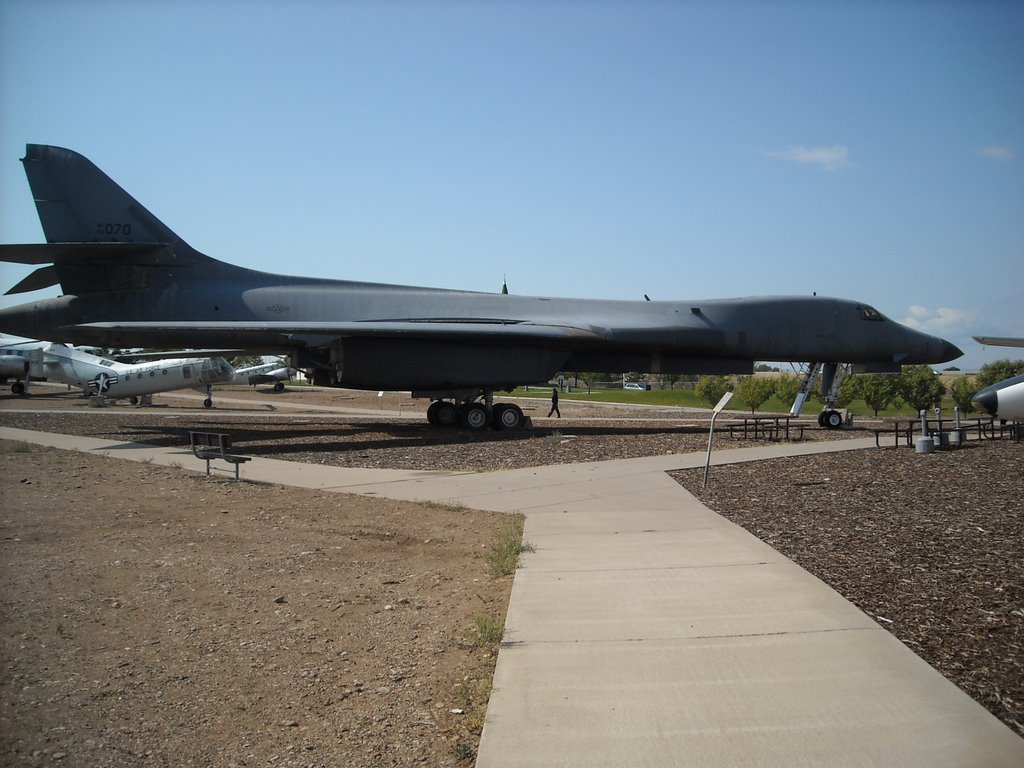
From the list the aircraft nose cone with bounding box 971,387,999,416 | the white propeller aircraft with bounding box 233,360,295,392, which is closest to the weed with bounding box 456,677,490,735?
the aircraft nose cone with bounding box 971,387,999,416

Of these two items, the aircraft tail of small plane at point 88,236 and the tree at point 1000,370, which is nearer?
the aircraft tail of small plane at point 88,236

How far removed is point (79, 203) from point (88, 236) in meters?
0.71

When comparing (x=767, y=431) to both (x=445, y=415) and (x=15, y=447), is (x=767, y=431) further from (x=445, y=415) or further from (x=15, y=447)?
(x=15, y=447)

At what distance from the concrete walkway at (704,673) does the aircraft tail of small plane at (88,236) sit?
46.0 feet

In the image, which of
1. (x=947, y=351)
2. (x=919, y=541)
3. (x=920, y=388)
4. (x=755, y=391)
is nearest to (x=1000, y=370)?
(x=920, y=388)

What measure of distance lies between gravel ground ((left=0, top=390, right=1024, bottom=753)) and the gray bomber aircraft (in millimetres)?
1685

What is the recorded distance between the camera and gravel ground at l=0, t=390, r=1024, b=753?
450cm

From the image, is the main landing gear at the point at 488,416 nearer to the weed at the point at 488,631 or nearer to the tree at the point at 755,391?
the weed at the point at 488,631

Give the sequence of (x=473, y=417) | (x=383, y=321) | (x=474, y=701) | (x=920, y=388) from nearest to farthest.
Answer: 1. (x=474, y=701)
2. (x=383, y=321)
3. (x=473, y=417)
4. (x=920, y=388)

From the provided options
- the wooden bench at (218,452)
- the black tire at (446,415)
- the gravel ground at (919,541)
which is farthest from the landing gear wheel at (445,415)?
the gravel ground at (919,541)

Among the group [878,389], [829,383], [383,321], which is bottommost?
[878,389]

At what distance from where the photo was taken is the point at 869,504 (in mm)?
8867

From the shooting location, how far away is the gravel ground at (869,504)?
450 centimetres

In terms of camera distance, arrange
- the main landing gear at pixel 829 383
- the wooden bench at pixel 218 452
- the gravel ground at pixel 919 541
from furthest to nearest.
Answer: the main landing gear at pixel 829 383
the wooden bench at pixel 218 452
the gravel ground at pixel 919 541
